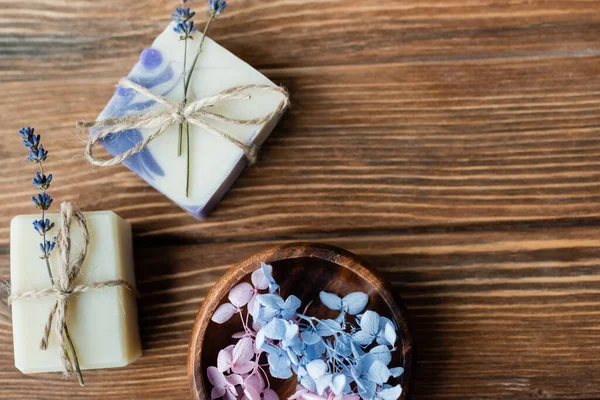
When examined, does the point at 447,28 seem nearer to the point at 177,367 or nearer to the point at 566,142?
the point at 566,142

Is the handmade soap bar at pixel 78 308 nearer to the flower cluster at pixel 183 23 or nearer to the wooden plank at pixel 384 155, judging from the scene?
the wooden plank at pixel 384 155

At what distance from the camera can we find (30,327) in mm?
614

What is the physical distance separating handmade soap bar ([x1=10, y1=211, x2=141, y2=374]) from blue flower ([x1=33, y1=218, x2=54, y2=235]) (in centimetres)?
1

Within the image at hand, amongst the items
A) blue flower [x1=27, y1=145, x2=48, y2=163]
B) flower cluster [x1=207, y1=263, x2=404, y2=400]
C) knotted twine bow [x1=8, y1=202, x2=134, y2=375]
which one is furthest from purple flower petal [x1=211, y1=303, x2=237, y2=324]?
blue flower [x1=27, y1=145, x2=48, y2=163]

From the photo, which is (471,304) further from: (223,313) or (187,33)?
(187,33)

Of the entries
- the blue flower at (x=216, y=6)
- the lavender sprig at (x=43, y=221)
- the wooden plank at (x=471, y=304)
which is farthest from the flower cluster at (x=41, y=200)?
the blue flower at (x=216, y=6)

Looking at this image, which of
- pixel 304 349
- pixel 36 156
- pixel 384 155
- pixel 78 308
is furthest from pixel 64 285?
pixel 384 155

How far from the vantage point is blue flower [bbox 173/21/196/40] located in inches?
25.6

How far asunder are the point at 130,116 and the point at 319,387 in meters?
0.33

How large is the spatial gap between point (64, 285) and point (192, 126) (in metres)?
0.20

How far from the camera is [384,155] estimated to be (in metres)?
0.71

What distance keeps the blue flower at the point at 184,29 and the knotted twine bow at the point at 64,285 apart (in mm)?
213

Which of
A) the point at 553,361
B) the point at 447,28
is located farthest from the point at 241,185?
the point at 553,361

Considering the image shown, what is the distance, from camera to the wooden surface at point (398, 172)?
698 mm
